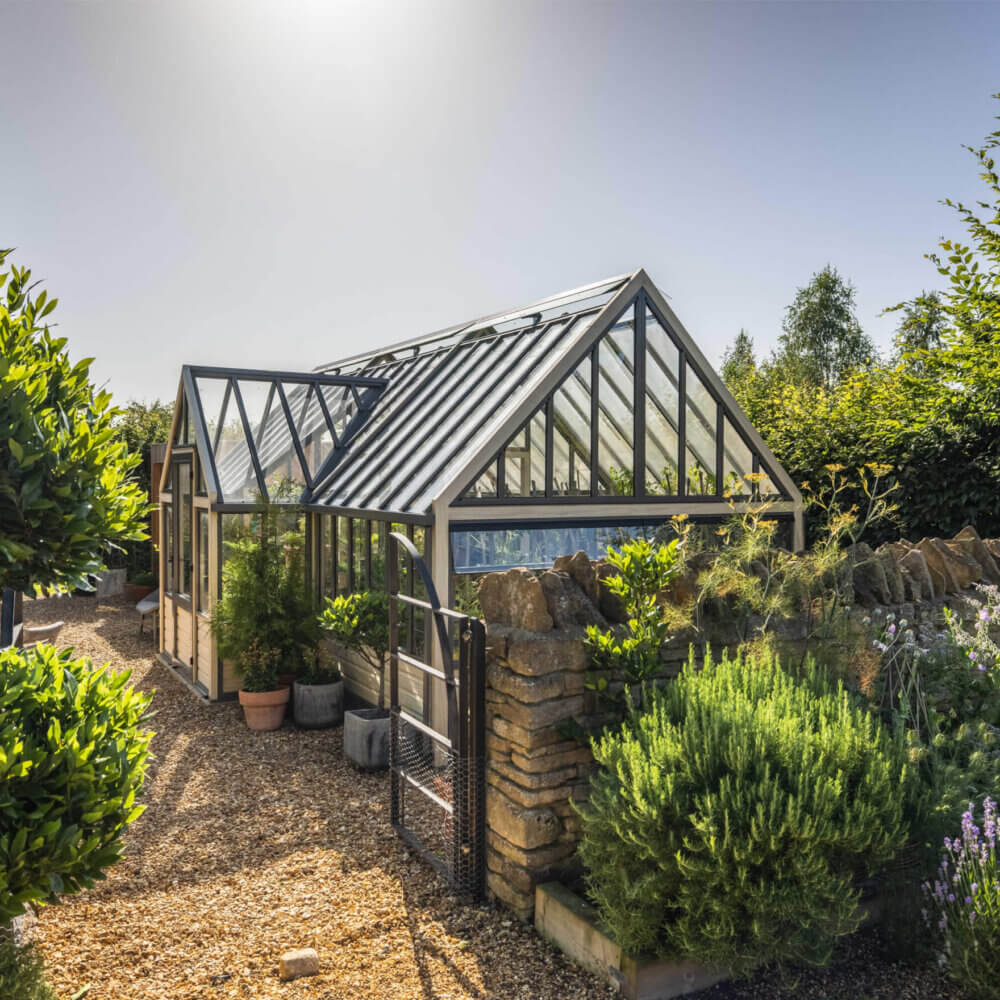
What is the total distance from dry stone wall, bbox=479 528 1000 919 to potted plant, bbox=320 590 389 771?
3.01 metres

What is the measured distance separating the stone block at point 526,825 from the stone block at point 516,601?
42.0 inches

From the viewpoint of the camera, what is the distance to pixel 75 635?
14.1 metres

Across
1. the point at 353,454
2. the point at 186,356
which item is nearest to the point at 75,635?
the point at 186,356

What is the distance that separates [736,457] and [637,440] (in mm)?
1576

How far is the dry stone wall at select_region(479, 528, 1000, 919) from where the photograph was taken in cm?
438

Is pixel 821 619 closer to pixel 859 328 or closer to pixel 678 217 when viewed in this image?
pixel 678 217

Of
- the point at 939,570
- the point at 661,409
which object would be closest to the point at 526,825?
the point at 939,570

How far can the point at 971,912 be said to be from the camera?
11.1 ft

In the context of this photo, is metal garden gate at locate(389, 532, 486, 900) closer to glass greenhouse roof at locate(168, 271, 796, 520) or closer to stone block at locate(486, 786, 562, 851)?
stone block at locate(486, 786, 562, 851)

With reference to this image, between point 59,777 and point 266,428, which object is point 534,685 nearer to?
point 59,777

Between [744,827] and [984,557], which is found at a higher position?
[984,557]

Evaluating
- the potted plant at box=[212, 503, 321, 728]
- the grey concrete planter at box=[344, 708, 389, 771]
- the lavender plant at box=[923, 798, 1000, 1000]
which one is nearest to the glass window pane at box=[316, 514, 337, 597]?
the potted plant at box=[212, 503, 321, 728]

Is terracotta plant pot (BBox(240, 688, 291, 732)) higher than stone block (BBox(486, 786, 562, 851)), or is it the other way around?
stone block (BBox(486, 786, 562, 851))

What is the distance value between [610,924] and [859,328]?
121ft
